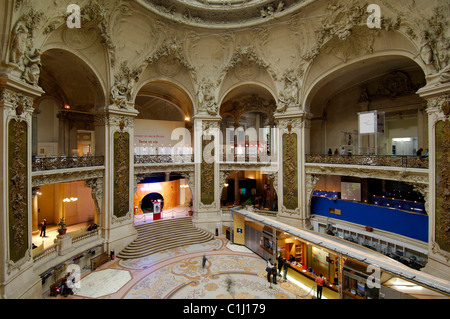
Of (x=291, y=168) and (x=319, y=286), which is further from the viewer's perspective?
(x=291, y=168)

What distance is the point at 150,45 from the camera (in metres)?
14.1

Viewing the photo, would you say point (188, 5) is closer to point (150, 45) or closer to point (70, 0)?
point (150, 45)

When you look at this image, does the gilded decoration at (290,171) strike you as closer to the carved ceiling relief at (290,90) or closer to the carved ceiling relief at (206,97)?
the carved ceiling relief at (290,90)

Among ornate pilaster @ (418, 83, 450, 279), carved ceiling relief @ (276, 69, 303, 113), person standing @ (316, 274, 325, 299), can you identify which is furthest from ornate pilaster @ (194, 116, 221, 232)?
ornate pilaster @ (418, 83, 450, 279)

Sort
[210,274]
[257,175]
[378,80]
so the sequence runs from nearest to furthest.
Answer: [210,274] < [378,80] < [257,175]

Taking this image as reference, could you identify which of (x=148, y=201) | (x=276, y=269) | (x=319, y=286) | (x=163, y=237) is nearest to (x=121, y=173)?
(x=163, y=237)

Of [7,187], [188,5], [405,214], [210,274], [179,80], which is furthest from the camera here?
[179,80]

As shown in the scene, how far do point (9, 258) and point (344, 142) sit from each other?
19.2 metres

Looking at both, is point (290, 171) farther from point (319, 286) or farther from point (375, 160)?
point (319, 286)

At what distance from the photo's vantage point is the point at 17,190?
26.7 ft

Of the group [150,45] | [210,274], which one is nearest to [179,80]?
[150,45]

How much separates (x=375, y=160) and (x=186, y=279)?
11.1 meters

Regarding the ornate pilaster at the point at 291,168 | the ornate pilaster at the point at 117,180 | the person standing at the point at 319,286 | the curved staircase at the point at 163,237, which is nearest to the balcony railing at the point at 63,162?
the ornate pilaster at the point at 117,180

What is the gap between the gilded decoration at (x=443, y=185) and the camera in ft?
29.7
